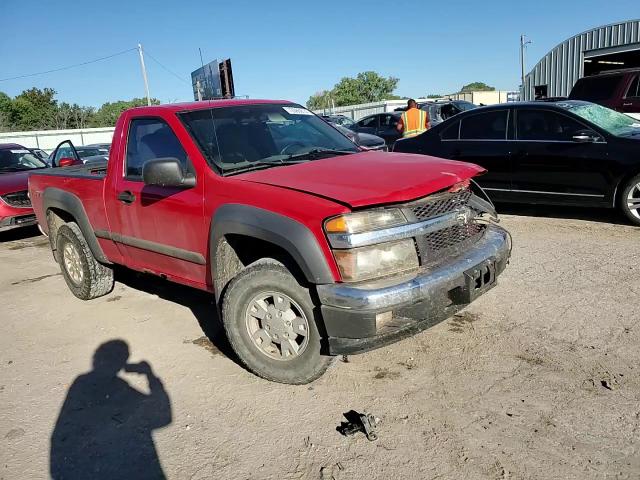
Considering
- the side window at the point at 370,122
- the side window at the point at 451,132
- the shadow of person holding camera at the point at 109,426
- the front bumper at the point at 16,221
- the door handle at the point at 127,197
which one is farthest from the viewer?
the side window at the point at 370,122

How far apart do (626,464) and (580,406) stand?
47cm

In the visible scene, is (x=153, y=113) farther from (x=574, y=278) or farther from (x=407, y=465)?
(x=574, y=278)

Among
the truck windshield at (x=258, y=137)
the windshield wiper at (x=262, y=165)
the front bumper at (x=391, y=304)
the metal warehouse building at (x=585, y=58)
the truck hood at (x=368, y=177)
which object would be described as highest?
the metal warehouse building at (x=585, y=58)

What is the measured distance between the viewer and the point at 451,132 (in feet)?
25.0

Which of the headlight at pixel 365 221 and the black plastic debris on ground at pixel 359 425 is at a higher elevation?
the headlight at pixel 365 221

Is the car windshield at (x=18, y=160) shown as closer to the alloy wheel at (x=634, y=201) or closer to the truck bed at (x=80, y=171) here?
the truck bed at (x=80, y=171)

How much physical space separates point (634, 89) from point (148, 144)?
10.2 meters

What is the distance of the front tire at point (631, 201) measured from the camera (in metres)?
6.00

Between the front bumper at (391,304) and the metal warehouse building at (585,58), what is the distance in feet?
68.4

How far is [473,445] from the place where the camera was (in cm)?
256

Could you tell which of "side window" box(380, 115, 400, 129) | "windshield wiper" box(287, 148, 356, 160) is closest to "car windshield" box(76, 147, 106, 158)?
"side window" box(380, 115, 400, 129)

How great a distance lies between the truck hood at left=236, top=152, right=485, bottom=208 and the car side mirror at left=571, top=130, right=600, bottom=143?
3415 mm

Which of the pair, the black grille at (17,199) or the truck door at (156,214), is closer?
the truck door at (156,214)

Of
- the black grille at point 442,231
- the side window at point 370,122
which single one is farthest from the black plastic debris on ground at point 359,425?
the side window at point 370,122
